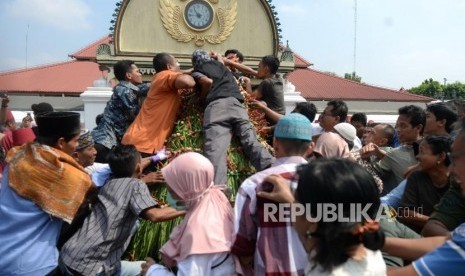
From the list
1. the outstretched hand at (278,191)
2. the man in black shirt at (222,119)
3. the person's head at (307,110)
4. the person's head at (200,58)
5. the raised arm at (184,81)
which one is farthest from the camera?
the person's head at (307,110)

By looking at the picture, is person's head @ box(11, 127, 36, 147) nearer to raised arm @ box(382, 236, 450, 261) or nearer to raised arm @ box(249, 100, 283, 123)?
raised arm @ box(249, 100, 283, 123)

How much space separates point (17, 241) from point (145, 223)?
2.94 feet

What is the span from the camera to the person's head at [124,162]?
3133mm

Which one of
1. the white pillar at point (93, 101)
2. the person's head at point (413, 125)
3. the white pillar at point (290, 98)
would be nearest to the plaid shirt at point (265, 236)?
the person's head at point (413, 125)

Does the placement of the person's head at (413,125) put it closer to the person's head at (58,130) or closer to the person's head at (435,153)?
the person's head at (435,153)

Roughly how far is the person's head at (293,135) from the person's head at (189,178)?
416mm

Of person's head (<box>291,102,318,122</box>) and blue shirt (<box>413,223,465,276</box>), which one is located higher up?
person's head (<box>291,102,318,122</box>)

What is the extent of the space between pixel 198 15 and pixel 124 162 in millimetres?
13213

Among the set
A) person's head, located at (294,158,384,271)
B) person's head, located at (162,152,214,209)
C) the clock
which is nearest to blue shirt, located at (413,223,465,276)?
person's head, located at (294,158,384,271)

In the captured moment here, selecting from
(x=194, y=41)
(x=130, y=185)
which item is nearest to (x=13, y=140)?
(x=130, y=185)

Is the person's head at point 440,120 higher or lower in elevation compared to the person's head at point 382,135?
higher

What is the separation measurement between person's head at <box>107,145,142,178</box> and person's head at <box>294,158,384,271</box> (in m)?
1.62

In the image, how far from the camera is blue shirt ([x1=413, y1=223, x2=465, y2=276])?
1.77m

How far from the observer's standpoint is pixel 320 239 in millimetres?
1790
